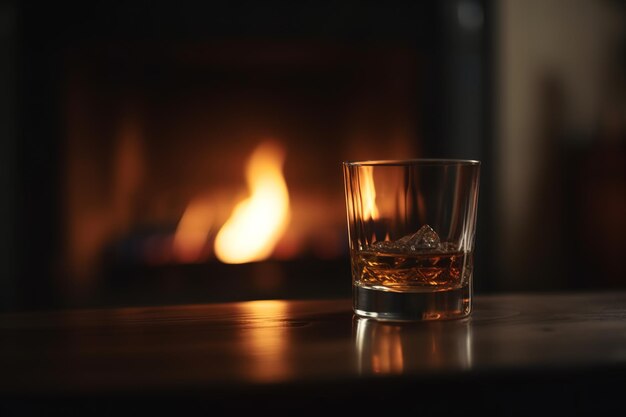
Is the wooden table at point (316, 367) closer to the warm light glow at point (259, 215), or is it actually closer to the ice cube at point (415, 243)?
the ice cube at point (415, 243)

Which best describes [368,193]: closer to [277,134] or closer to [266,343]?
[266,343]

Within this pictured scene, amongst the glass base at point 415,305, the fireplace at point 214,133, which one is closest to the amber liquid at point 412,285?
the glass base at point 415,305

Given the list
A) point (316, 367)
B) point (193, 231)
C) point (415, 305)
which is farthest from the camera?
point (193, 231)

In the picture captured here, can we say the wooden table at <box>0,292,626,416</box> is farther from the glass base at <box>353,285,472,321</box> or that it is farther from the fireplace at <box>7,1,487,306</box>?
the fireplace at <box>7,1,487,306</box>

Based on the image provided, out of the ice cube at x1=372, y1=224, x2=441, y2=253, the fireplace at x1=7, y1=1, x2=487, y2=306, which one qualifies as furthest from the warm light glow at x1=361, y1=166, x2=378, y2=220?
the fireplace at x1=7, y1=1, x2=487, y2=306

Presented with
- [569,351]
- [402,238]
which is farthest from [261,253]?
[569,351]

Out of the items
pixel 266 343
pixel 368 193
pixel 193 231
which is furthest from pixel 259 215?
pixel 266 343
